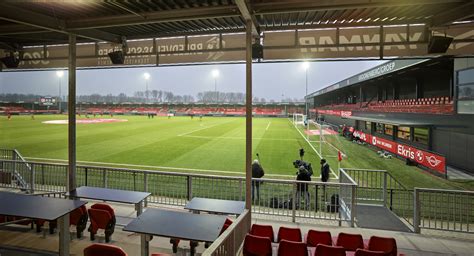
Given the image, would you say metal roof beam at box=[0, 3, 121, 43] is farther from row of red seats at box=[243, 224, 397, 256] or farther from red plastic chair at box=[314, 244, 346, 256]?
red plastic chair at box=[314, 244, 346, 256]

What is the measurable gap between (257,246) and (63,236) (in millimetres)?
3457

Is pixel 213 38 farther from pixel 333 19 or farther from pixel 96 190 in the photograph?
pixel 96 190

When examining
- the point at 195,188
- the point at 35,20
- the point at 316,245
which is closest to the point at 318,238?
the point at 316,245

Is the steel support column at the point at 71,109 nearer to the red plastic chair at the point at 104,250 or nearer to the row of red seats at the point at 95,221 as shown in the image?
the row of red seats at the point at 95,221

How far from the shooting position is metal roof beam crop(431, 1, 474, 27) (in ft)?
19.2

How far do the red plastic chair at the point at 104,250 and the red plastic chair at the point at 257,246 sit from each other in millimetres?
1918

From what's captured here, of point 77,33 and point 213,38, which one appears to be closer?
point 77,33

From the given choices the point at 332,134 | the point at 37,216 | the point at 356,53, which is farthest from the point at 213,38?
the point at 332,134

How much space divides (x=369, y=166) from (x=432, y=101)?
8.13 meters

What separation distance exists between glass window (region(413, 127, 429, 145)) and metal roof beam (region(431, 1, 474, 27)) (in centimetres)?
1347

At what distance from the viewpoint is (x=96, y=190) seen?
7227 millimetres

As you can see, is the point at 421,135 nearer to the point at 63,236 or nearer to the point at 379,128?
the point at 379,128

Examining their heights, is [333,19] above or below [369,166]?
above

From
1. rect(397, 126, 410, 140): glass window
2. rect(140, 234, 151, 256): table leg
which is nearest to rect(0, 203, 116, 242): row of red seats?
rect(140, 234, 151, 256): table leg
